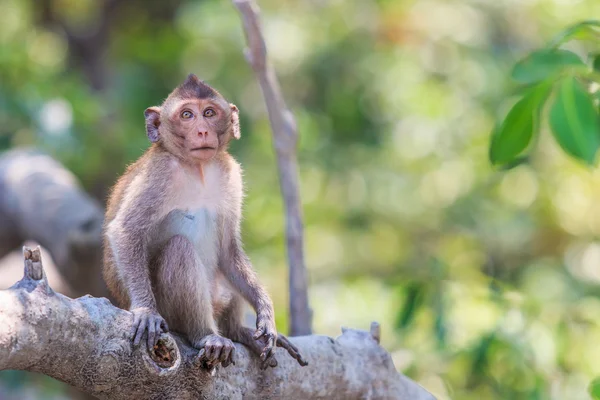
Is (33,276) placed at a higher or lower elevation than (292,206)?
higher

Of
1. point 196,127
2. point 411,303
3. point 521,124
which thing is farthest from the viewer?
point 411,303

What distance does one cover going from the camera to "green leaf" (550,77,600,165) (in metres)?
2.84

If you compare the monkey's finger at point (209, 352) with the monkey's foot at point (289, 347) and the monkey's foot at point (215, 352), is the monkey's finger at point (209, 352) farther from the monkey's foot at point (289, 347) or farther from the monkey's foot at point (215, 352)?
the monkey's foot at point (289, 347)

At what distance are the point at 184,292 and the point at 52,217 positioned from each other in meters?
2.63

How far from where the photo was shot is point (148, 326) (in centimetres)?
295

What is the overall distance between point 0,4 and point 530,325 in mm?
9579

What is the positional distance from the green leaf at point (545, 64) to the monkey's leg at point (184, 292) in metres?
1.43

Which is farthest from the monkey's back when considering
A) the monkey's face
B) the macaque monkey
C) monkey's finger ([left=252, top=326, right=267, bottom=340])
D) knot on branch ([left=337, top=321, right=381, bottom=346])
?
knot on branch ([left=337, top=321, right=381, bottom=346])

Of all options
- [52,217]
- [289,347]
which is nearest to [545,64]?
[289,347]

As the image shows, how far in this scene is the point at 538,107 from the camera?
Answer: 10.4 ft

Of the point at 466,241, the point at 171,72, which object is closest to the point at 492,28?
the point at 466,241

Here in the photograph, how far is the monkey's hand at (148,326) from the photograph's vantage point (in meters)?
2.89

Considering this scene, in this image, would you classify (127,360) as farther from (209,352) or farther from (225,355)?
(225,355)

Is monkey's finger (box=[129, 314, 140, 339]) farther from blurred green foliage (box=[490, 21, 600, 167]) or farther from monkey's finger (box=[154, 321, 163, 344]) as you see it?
blurred green foliage (box=[490, 21, 600, 167])
